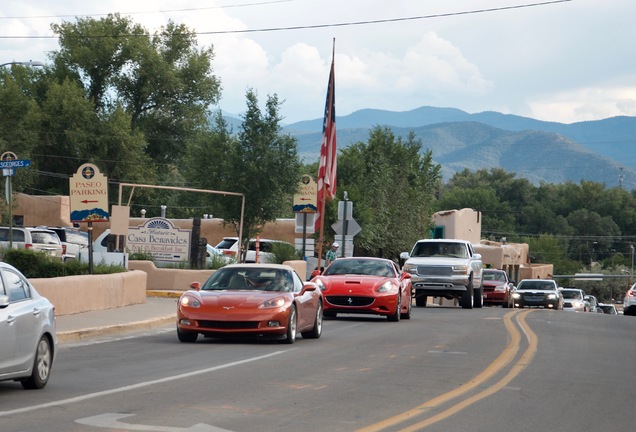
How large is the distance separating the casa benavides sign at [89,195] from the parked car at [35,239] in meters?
9.96

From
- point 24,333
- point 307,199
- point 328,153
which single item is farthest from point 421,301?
point 24,333

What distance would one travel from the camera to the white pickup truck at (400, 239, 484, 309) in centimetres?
3462

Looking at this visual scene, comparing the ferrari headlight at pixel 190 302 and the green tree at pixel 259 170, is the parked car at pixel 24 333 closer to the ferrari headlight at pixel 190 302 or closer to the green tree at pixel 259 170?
the ferrari headlight at pixel 190 302

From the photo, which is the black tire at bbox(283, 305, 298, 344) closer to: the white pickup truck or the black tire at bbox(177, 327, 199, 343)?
the black tire at bbox(177, 327, 199, 343)

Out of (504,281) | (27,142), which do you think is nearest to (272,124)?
(504,281)

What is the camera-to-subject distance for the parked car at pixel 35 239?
37806 millimetres

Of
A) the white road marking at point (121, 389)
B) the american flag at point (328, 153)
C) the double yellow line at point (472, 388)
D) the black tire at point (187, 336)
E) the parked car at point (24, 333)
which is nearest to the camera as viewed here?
the double yellow line at point (472, 388)

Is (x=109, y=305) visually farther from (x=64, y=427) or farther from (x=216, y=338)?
(x=64, y=427)

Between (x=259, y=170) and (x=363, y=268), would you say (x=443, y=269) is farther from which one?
(x=259, y=170)

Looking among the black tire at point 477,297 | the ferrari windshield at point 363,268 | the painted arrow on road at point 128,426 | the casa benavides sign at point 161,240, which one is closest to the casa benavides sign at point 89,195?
the ferrari windshield at point 363,268

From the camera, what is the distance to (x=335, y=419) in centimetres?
1000

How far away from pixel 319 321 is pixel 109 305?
24.1 feet

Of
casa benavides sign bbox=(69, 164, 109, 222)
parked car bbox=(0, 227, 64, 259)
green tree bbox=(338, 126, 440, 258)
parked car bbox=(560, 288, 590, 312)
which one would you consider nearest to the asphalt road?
casa benavides sign bbox=(69, 164, 109, 222)

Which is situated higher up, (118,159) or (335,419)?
(118,159)
